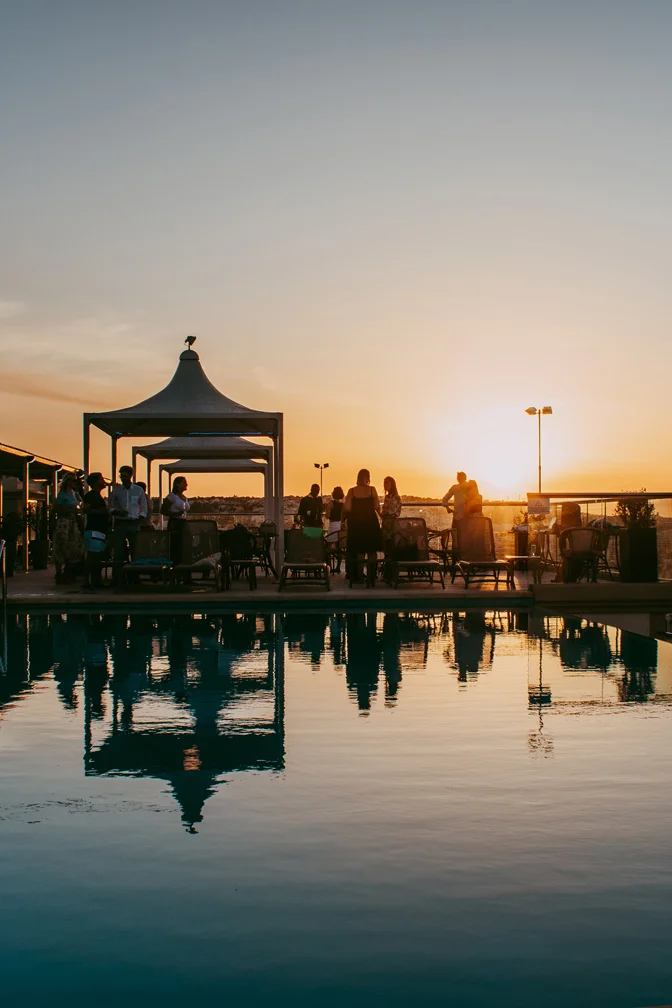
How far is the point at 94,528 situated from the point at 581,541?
6111mm

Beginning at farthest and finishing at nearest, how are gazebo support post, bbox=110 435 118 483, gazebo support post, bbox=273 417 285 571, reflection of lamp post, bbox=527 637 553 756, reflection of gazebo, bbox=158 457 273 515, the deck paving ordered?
reflection of gazebo, bbox=158 457 273 515 → gazebo support post, bbox=110 435 118 483 → gazebo support post, bbox=273 417 285 571 → the deck paving → reflection of lamp post, bbox=527 637 553 756

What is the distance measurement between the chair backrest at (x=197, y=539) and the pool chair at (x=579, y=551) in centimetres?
437

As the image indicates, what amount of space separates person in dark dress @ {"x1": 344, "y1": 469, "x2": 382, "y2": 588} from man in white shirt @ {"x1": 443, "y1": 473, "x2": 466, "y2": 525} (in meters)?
1.43

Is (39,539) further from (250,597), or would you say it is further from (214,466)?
(250,597)

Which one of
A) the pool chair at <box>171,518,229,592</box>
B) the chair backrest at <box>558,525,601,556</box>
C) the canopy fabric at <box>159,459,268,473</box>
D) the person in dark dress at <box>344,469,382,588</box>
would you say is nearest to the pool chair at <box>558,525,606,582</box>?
the chair backrest at <box>558,525,601,556</box>

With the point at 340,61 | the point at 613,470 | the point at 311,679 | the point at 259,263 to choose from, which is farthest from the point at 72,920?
the point at 613,470

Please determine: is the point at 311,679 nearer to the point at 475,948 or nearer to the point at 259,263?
the point at 475,948

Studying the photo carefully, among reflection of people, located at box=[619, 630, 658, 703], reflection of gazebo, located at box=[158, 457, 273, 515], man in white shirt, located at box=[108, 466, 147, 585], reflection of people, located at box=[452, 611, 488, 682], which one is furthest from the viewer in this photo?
reflection of gazebo, located at box=[158, 457, 273, 515]

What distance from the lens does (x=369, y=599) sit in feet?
39.9

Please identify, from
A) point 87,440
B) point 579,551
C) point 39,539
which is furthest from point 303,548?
point 39,539

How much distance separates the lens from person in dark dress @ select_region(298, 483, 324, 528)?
1546 centimetres

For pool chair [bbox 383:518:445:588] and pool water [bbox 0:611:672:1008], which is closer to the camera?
pool water [bbox 0:611:672:1008]

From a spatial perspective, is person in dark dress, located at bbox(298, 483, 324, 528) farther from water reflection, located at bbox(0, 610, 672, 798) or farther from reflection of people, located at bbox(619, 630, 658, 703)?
reflection of people, located at bbox(619, 630, 658, 703)

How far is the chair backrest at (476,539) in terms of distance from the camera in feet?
45.3
